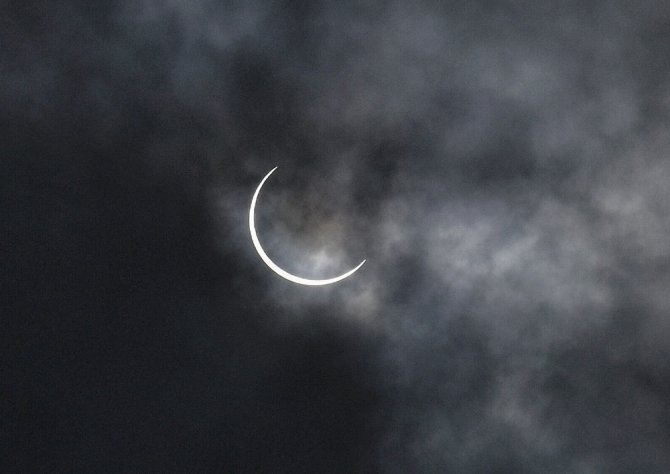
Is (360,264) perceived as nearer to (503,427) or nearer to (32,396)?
(503,427)

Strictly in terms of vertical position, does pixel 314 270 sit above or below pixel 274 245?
below

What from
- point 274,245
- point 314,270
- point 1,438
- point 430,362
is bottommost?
point 1,438

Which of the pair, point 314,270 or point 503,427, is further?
point 503,427

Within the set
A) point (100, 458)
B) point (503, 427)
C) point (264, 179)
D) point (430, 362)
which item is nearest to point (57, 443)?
point (100, 458)

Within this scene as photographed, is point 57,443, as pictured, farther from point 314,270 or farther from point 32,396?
point 314,270

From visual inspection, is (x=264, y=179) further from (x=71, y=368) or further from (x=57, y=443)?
(x=57, y=443)

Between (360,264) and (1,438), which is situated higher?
(360,264)

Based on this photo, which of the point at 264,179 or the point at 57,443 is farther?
the point at 57,443

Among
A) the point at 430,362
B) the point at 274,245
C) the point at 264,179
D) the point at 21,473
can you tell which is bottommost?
the point at 21,473

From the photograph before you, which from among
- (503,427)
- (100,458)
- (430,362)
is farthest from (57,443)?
(503,427)
